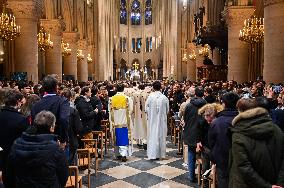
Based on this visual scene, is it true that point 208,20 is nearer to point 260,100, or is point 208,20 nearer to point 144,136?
point 144,136

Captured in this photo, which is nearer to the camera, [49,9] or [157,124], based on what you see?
[157,124]

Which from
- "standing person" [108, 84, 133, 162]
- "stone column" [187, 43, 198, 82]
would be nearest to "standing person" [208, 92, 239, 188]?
"standing person" [108, 84, 133, 162]

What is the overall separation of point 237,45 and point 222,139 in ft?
46.3

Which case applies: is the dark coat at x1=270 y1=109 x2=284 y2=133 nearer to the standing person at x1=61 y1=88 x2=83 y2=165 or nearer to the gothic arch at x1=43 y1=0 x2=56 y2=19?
the standing person at x1=61 y1=88 x2=83 y2=165

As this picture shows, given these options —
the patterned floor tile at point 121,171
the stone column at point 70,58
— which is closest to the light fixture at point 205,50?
the stone column at point 70,58

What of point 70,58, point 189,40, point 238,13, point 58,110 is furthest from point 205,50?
point 58,110

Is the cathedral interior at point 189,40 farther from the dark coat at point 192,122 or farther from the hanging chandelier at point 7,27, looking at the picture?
the dark coat at point 192,122

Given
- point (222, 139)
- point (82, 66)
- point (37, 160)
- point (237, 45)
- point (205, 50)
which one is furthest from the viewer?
point (82, 66)

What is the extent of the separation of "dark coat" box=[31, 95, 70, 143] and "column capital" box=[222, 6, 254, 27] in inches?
559

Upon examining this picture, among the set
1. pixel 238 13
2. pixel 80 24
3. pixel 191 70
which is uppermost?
pixel 80 24

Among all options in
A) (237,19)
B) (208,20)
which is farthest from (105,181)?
(208,20)

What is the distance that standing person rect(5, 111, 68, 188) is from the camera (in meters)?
3.85

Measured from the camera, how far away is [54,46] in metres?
21.7

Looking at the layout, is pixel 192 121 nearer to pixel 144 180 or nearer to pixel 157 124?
pixel 144 180
